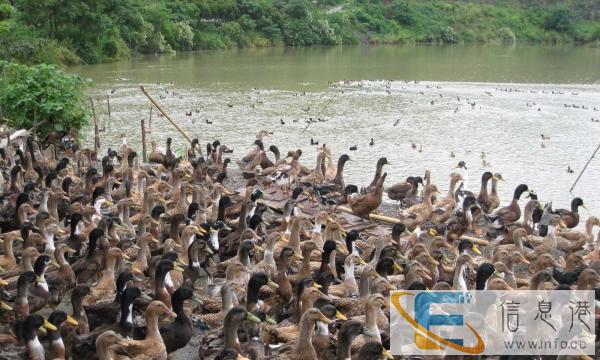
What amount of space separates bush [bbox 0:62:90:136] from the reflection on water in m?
3.53

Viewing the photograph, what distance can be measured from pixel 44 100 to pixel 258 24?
5315 cm

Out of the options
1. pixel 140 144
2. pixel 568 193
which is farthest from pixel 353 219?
pixel 140 144

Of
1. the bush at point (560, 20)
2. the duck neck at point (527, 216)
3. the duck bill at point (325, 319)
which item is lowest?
the duck neck at point (527, 216)

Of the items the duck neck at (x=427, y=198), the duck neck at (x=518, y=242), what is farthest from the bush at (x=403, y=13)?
the duck neck at (x=518, y=242)

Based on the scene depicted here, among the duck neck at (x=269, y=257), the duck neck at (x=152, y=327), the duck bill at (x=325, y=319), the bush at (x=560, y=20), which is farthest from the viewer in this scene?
the bush at (x=560, y=20)

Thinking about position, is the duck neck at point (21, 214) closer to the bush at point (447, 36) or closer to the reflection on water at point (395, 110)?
the reflection on water at point (395, 110)

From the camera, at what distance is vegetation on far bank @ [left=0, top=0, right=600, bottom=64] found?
4688cm

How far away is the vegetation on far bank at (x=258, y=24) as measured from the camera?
46875 mm

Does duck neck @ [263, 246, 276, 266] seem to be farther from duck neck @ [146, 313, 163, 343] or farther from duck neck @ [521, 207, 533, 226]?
duck neck @ [521, 207, 533, 226]

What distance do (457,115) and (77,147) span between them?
17.1 m

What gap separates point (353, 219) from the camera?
14.4 m

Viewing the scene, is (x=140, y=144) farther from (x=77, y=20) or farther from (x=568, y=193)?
(x=77, y=20)

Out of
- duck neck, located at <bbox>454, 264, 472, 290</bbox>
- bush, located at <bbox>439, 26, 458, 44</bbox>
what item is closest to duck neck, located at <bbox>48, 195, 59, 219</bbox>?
duck neck, located at <bbox>454, 264, 472, 290</bbox>

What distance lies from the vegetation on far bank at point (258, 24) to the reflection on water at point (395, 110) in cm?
300
